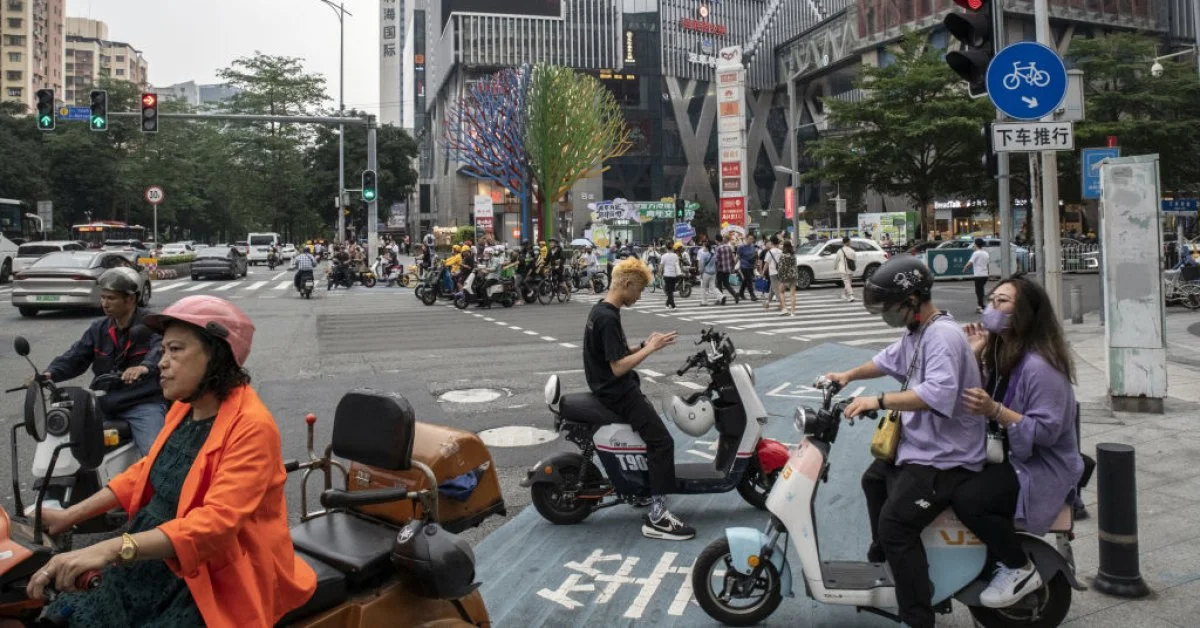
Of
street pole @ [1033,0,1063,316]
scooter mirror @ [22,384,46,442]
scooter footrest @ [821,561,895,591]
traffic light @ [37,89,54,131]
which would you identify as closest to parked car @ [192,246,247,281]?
traffic light @ [37,89,54,131]

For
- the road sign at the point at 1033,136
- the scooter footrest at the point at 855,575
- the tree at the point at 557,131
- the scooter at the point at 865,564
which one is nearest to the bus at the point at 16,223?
the tree at the point at 557,131

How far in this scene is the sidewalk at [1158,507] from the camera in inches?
165

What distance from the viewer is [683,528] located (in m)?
5.29

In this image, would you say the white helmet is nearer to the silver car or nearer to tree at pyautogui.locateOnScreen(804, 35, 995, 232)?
the silver car

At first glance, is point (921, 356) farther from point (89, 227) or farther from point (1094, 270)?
point (89, 227)

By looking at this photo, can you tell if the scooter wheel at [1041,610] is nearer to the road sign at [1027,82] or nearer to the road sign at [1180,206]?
the road sign at [1027,82]

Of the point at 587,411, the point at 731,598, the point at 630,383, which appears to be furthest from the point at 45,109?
the point at 731,598

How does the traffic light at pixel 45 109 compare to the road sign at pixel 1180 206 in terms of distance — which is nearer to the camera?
the traffic light at pixel 45 109

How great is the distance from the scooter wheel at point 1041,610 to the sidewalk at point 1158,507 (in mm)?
470

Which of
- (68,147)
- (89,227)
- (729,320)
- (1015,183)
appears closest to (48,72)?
(68,147)

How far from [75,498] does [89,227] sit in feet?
168

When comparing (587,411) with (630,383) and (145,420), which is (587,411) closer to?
(630,383)

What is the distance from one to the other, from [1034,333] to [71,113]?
29.0 metres

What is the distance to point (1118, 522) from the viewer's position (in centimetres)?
428
